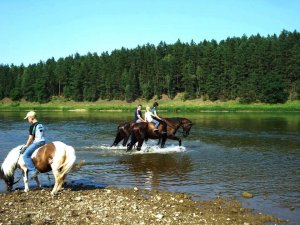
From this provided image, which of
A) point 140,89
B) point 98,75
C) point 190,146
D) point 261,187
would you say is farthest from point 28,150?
point 98,75

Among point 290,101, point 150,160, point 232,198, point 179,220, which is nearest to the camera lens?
point 179,220

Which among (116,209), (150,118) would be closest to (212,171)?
(116,209)

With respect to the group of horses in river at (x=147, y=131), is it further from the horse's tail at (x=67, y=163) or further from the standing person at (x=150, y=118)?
the horse's tail at (x=67, y=163)

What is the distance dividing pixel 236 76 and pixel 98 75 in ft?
181

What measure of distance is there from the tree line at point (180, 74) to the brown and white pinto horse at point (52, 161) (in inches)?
3715

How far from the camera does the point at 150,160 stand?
2070 centimetres

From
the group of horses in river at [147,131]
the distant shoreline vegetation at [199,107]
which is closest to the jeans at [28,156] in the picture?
the group of horses in river at [147,131]

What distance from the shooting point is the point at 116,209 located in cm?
1079

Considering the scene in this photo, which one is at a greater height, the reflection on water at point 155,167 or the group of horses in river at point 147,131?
the group of horses in river at point 147,131

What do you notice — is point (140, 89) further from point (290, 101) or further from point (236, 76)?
point (290, 101)

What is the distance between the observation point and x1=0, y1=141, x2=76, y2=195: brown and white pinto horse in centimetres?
1263

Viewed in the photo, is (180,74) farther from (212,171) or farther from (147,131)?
(212,171)

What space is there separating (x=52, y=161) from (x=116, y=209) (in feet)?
10.5

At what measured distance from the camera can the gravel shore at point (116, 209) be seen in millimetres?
9922
